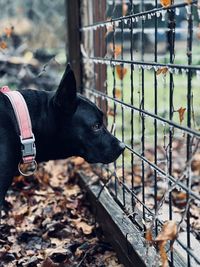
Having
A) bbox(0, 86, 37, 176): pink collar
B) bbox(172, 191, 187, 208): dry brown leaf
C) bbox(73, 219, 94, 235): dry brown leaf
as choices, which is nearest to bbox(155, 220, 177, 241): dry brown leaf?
bbox(0, 86, 37, 176): pink collar

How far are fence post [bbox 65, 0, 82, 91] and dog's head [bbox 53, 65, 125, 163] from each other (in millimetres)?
1236

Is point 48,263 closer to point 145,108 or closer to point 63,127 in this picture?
point 63,127

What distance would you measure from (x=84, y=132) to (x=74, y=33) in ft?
4.69

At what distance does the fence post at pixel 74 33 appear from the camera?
13.1 feet

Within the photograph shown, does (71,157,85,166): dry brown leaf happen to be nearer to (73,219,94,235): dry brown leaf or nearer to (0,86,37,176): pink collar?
(73,219,94,235): dry brown leaf

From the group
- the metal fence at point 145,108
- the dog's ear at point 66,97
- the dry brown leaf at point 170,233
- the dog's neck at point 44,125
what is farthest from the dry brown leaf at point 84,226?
the dry brown leaf at point 170,233

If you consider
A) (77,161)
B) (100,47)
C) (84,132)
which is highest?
(100,47)

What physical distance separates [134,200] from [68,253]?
0.49 meters

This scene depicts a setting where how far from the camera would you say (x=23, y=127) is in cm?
257

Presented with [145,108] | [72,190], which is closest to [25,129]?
[72,190]

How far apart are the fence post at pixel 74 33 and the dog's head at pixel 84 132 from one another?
1236 mm

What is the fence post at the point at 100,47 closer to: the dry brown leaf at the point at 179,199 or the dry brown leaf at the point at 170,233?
the dry brown leaf at the point at 179,199

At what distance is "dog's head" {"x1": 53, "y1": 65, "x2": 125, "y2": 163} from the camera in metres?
2.81

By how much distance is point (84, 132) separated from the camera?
2855mm
